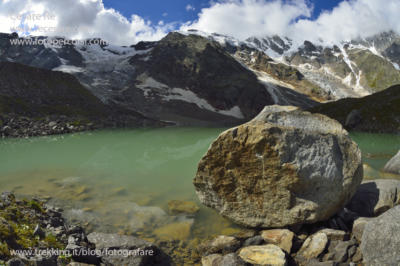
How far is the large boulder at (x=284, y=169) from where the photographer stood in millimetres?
9117

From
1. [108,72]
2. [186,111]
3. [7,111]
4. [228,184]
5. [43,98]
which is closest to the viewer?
[228,184]

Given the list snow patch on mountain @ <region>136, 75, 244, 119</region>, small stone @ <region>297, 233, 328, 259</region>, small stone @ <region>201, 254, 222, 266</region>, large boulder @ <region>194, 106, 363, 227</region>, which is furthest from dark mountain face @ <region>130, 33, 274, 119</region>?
small stone @ <region>201, 254, 222, 266</region>

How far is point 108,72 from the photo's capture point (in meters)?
153

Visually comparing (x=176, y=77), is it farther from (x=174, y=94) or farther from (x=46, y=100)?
(x=46, y=100)

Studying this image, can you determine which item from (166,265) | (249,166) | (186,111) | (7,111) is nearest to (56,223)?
(166,265)

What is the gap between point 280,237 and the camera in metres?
9.03

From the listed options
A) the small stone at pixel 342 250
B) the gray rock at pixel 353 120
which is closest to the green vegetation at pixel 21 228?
the small stone at pixel 342 250

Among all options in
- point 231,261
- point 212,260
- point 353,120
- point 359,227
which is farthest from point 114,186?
point 353,120

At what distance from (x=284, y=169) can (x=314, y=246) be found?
8.39 feet

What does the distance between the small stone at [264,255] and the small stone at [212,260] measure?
716mm

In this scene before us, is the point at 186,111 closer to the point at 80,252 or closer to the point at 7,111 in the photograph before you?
the point at 7,111

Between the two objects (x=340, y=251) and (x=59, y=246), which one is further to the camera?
(x=59, y=246)

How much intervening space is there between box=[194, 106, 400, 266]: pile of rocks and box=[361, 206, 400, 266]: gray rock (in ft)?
0.36

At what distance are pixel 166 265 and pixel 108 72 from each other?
158708mm
